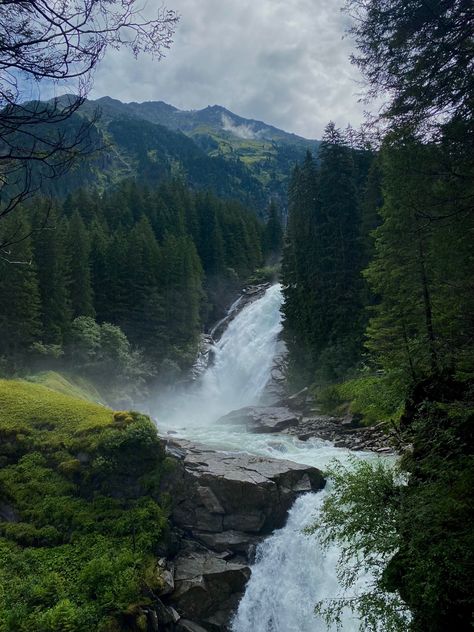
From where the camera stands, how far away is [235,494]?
13.1m

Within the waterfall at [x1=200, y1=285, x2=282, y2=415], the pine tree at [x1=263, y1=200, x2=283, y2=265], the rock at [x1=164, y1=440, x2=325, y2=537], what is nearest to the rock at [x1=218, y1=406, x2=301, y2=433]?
the waterfall at [x1=200, y1=285, x2=282, y2=415]

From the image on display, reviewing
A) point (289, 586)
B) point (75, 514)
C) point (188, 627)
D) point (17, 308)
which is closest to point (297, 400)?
point (289, 586)

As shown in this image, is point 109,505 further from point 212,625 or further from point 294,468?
point 294,468

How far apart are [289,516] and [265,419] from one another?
37.4ft

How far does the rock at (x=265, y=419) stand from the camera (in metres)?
23.3

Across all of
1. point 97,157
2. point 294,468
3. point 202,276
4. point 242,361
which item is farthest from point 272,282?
point 97,157

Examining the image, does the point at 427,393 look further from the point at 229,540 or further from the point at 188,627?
the point at 188,627

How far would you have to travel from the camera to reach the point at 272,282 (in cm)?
5316

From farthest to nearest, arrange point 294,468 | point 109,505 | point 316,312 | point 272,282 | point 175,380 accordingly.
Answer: point 272,282 → point 175,380 → point 316,312 → point 294,468 → point 109,505

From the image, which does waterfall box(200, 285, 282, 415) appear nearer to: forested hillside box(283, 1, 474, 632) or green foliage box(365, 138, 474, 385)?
green foliage box(365, 138, 474, 385)

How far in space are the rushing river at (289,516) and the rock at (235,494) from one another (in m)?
0.47

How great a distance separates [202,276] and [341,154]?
20.8m

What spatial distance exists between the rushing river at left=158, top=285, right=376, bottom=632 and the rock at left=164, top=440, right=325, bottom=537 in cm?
47

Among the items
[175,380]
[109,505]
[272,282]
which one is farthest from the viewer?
[272,282]
